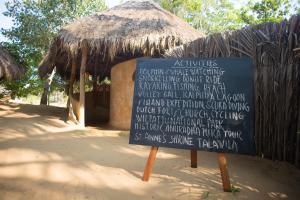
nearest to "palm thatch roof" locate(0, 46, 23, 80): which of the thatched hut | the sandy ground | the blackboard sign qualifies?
the thatched hut

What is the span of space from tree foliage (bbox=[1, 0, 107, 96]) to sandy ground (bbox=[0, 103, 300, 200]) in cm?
1017

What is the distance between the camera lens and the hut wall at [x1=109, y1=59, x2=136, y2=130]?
8.19 m

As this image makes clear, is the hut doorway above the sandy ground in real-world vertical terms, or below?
above

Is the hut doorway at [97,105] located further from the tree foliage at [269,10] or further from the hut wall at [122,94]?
the tree foliage at [269,10]

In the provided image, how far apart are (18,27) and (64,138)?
11187 millimetres

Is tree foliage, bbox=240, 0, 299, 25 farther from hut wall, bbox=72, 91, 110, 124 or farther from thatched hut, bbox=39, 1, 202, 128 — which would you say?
hut wall, bbox=72, 91, 110, 124

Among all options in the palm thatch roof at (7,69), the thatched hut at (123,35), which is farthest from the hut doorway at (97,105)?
the thatched hut at (123,35)

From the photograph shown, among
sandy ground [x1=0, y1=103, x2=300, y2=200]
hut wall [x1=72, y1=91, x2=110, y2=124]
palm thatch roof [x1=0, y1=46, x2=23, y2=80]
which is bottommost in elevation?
sandy ground [x1=0, y1=103, x2=300, y2=200]

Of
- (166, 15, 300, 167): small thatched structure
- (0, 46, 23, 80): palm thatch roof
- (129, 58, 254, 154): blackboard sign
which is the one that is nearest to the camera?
(129, 58, 254, 154): blackboard sign

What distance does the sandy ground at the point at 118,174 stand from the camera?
305 cm

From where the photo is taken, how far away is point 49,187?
121 inches

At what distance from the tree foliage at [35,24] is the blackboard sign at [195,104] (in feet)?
39.2

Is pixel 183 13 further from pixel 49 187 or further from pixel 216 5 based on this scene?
pixel 49 187

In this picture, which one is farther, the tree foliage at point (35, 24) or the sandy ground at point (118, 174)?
the tree foliage at point (35, 24)
